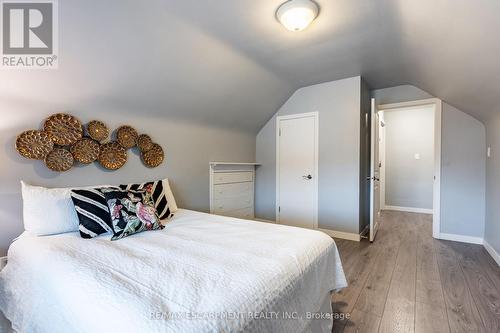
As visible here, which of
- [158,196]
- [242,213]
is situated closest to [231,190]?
[242,213]

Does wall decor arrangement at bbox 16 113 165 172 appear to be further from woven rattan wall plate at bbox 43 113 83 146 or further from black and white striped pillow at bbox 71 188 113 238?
black and white striped pillow at bbox 71 188 113 238

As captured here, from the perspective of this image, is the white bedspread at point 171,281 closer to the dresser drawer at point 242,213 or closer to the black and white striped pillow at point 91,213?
the black and white striped pillow at point 91,213

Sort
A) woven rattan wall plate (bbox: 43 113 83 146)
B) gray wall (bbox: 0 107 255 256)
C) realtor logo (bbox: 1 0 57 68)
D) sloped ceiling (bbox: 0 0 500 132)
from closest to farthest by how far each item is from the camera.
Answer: realtor logo (bbox: 1 0 57 68), sloped ceiling (bbox: 0 0 500 132), gray wall (bbox: 0 107 255 256), woven rattan wall plate (bbox: 43 113 83 146)

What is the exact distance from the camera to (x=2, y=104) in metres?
1.67

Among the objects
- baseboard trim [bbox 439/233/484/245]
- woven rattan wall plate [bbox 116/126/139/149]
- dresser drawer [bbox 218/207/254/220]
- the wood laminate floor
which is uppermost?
woven rattan wall plate [bbox 116/126/139/149]

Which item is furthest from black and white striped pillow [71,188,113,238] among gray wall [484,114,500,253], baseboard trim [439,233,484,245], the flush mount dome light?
baseboard trim [439,233,484,245]

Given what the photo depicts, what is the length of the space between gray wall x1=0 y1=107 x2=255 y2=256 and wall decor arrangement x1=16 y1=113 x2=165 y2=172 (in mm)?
70

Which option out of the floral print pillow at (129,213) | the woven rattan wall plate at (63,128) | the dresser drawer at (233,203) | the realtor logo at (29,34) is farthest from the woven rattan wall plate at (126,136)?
the dresser drawer at (233,203)

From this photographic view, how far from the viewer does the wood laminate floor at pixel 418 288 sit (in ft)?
5.33

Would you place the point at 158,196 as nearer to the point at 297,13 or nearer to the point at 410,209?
the point at 297,13

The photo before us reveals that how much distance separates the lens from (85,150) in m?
2.06

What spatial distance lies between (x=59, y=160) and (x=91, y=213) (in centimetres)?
60

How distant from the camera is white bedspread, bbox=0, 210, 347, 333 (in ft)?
2.65

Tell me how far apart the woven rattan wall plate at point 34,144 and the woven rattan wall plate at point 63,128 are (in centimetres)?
5
